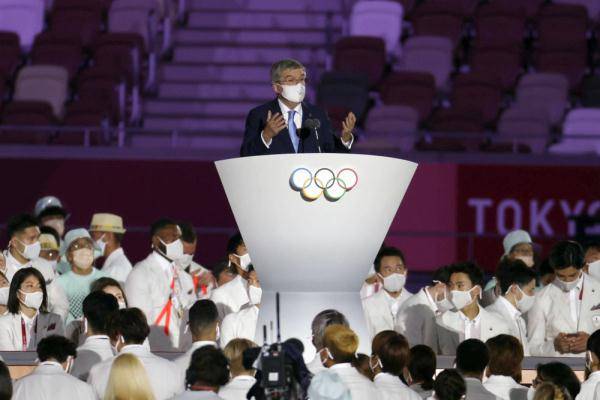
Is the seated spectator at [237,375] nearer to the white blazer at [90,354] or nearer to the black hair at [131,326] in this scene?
the black hair at [131,326]

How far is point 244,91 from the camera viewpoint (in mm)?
17719

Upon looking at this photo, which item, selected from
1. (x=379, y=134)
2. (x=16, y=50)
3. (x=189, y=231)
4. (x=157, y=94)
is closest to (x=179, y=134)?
(x=157, y=94)

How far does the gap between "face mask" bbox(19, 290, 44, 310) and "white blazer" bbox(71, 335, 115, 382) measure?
2.61 feet

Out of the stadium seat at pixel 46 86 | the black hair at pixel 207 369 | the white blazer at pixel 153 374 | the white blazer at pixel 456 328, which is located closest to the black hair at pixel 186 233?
the white blazer at pixel 456 328

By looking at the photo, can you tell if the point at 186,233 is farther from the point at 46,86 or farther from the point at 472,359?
the point at 46,86

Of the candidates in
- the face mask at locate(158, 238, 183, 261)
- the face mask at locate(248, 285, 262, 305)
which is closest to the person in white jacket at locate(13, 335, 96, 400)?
the face mask at locate(248, 285, 262, 305)

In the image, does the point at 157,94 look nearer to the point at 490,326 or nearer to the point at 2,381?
the point at 490,326

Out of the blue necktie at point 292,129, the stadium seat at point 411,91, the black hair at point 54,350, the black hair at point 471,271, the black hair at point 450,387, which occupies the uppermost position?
the stadium seat at point 411,91

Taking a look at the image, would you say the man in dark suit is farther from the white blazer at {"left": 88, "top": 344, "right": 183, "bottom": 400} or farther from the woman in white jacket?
the woman in white jacket

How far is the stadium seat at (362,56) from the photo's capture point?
55.3ft

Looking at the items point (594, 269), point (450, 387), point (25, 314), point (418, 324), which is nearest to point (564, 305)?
point (594, 269)

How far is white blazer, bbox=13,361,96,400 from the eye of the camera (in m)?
7.37

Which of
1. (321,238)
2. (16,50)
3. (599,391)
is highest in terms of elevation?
(16,50)

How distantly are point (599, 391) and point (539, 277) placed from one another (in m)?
3.45
